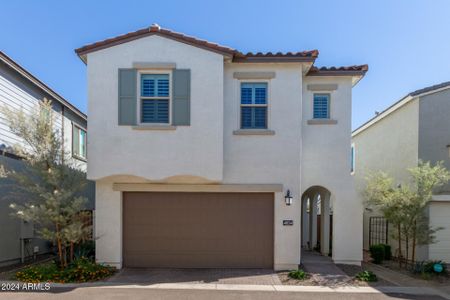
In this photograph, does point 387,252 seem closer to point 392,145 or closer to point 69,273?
point 392,145

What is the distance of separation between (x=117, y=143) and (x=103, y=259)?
11.9 feet

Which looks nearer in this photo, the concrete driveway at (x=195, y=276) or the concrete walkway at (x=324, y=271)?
the concrete driveway at (x=195, y=276)

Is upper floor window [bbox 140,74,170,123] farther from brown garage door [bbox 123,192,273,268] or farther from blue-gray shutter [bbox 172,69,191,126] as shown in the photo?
brown garage door [bbox 123,192,273,268]

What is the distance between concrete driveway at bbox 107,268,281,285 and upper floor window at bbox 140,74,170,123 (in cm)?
450

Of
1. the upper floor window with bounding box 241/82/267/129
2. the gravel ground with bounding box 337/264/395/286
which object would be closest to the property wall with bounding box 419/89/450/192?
the gravel ground with bounding box 337/264/395/286

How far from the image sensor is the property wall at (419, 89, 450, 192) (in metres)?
10.6

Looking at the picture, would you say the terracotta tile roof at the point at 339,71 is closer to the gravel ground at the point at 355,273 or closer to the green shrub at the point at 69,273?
the gravel ground at the point at 355,273

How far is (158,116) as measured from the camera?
28.8 feet

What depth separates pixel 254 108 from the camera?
9.26 meters

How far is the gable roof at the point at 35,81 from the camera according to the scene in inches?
379

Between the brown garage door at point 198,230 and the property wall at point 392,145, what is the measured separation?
3.67 metres

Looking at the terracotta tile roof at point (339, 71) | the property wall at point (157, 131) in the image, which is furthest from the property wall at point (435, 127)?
the property wall at point (157, 131)

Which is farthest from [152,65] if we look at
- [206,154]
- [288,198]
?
[288,198]

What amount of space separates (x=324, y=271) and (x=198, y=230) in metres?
4.02
